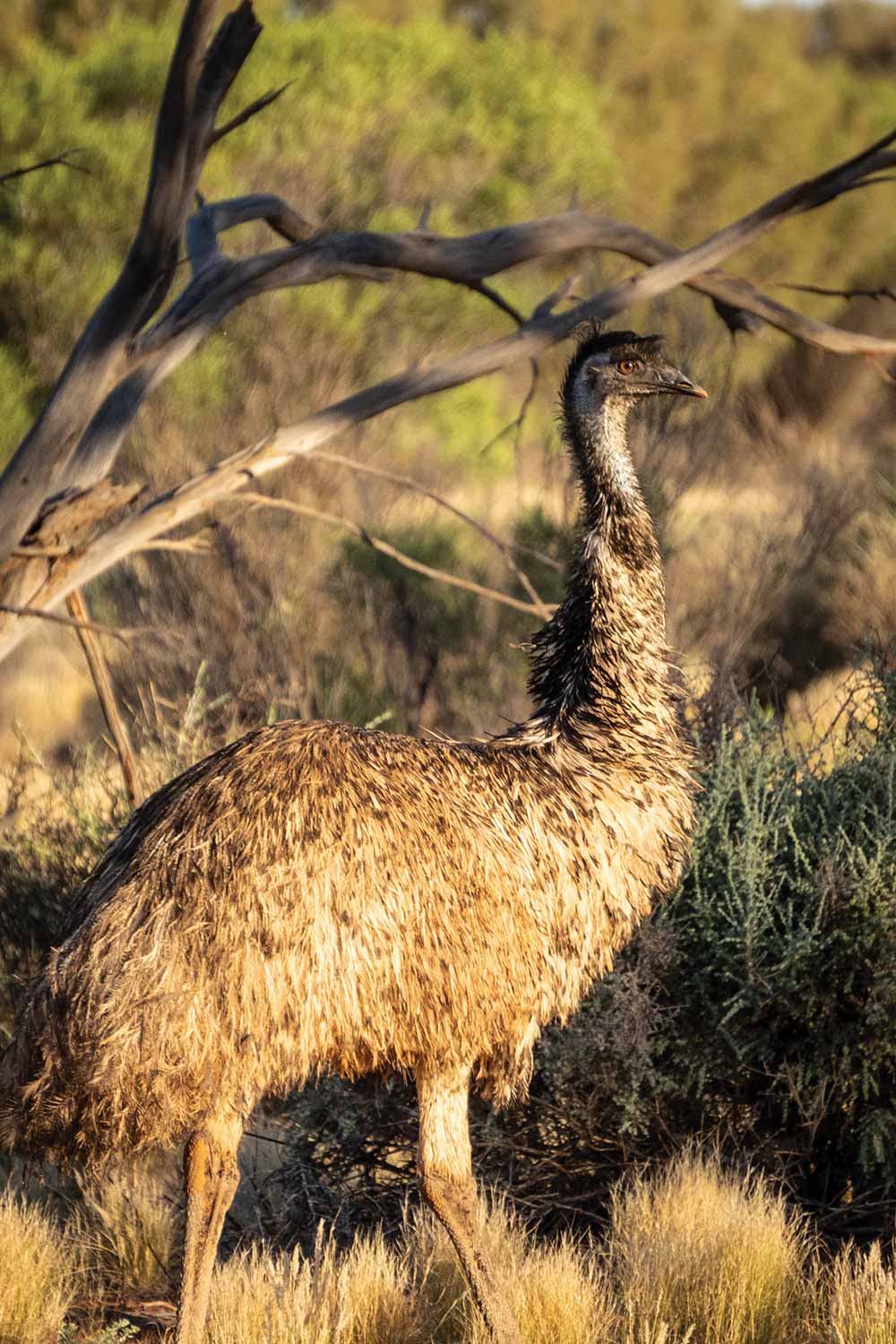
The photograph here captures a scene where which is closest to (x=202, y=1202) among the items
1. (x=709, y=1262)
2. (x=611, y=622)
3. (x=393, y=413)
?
(x=709, y=1262)

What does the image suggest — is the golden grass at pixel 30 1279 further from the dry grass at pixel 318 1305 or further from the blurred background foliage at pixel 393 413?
the blurred background foliage at pixel 393 413

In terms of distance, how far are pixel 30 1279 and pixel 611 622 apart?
2.29 metres

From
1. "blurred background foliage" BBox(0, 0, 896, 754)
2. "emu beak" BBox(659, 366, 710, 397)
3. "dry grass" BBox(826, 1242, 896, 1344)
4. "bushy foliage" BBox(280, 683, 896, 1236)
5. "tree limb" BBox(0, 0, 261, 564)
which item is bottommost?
"dry grass" BBox(826, 1242, 896, 1344)

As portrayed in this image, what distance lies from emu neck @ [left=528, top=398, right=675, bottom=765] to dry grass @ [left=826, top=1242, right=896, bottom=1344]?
53.2 inches

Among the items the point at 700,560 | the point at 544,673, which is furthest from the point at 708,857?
the point at 700,560

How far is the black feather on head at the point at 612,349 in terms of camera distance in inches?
161

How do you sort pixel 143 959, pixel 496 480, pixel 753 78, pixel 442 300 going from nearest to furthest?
1. pixel 143 959
2. pixel 442 300
3. pixel 496 480
4. pixel 753 78

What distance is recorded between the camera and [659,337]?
4.05 m

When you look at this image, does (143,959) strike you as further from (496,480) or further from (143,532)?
(496,480)

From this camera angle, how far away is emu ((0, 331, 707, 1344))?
3.41 metres

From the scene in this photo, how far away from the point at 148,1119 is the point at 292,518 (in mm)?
7153

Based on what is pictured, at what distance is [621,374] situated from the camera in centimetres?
409

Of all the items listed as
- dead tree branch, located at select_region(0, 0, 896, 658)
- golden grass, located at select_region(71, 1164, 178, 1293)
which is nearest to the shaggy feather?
dead tree branch, located at select_region(0, 0, 896, 658)

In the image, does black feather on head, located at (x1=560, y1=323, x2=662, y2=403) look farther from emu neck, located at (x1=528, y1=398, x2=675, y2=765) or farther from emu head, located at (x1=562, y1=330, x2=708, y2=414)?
emu neck, located at (x1=528, y1=398, x2=675, y2=765)
